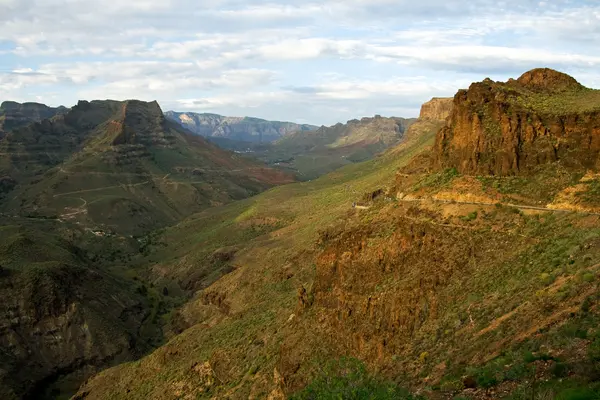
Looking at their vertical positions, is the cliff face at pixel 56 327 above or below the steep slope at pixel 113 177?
below

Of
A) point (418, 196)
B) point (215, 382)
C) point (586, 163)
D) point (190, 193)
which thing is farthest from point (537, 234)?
point (190, 193)

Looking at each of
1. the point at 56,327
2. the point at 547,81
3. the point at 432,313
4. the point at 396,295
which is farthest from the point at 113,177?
the point at 432,313

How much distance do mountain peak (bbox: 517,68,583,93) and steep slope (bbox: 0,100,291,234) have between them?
3928 inches

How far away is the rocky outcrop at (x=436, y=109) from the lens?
149488 mm

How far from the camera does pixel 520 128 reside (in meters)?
33.8

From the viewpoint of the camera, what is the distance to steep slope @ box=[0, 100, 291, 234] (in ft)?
425

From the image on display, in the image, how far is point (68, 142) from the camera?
187250mm

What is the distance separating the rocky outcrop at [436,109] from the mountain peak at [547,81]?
350ft

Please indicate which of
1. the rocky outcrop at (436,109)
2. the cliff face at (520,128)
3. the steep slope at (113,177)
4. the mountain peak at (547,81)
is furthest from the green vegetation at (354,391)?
the rocky outcrop at (436,109)

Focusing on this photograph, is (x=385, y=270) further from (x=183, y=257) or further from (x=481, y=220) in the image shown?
(x=183, y=257)

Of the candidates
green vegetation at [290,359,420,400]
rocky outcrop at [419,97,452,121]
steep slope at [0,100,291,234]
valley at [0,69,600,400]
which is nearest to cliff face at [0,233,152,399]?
valley at [0,69,600,400]

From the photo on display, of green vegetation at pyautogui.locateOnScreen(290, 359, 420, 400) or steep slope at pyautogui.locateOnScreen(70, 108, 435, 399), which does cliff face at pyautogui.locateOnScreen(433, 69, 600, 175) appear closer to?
steep slope at pyautogui.locateOnScreen(70, 108, 435, 399)

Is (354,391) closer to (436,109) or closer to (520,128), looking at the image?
(520,128)

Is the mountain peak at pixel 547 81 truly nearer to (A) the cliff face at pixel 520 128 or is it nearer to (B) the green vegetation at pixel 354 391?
A: (A) the cliff face at pixel 520 128
